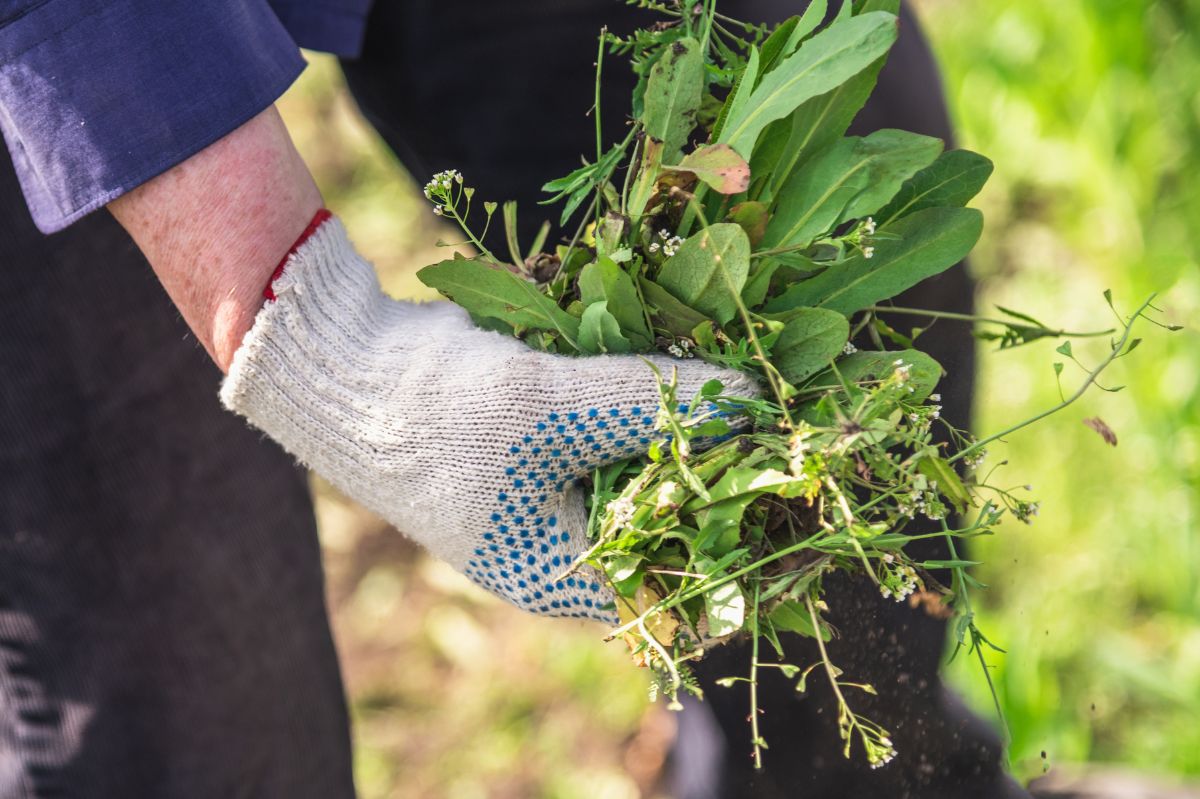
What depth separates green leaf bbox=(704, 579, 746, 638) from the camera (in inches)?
30.7

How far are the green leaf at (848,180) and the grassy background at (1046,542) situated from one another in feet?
2.97

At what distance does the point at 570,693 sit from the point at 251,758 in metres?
0.80

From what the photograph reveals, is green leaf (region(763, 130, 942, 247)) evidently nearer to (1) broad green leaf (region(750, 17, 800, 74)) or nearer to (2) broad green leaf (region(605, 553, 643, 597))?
(1) broad green leaf (region(750, 17, 800, 74))

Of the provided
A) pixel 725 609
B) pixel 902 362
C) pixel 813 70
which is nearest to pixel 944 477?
pixel 902 362

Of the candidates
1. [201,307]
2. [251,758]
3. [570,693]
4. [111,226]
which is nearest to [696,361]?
[201,307]

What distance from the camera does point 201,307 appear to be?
0.94m

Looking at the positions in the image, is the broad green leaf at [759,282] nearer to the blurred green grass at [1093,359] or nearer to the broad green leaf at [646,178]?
the broad green leaf at [646,178]

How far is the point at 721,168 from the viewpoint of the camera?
76 cm

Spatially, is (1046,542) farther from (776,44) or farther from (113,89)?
(113,89)

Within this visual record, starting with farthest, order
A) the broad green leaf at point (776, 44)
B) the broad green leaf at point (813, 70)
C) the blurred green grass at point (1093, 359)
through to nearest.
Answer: the blurred green grass at point (1093, 359) < the broad green leaf at point (776, 44) < the broad green leaf at point (813, 70)

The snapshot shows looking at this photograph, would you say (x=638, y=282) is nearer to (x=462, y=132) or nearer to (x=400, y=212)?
(x=462, y=132)

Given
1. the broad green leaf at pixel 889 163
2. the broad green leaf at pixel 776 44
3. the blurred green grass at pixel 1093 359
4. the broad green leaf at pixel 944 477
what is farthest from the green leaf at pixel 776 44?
the blurred green grass at pixel 1093 359

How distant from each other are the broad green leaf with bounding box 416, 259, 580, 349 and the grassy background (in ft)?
2.69

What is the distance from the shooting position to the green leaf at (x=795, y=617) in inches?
33.5
